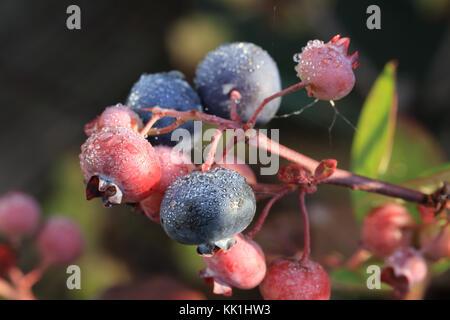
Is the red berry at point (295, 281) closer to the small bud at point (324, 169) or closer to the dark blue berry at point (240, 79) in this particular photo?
the small bud at point (324, 169)

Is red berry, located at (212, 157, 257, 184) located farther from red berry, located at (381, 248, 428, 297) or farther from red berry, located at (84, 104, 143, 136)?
red berry, located at (381, 248, 428, 297)

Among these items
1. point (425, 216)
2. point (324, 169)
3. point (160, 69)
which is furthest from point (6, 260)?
point (160, 69)

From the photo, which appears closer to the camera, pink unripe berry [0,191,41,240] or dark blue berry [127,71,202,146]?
dark blue berry [127,71,202,146]

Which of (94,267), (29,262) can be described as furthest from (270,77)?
(29,262)

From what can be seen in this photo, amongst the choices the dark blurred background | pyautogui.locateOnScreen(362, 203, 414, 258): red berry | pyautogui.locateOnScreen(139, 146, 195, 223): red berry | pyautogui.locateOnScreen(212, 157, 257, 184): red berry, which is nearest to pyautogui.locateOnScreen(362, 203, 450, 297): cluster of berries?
pyautogui.locateOnScreen(362, 203, 414, 258): red berry

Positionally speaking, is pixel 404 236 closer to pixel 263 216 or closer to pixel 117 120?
pixel 263 216

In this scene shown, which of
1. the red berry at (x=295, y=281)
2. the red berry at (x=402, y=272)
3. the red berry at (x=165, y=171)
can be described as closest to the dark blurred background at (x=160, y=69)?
the red berry at (x=402, y=272)

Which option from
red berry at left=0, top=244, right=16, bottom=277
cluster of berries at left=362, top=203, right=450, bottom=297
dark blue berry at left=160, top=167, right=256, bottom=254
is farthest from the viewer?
red berry at left=0, top=244, right=16, bottom=277
